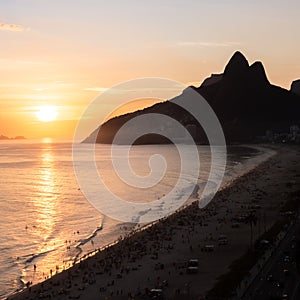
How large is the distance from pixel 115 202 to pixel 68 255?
3149cm

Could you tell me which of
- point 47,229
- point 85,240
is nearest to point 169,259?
point 85,240

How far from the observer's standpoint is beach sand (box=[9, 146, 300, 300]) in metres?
33.2

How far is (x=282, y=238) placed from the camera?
42.8m

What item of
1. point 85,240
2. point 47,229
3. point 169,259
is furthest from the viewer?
point 47,229

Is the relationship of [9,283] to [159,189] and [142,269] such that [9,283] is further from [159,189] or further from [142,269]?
[159,189]

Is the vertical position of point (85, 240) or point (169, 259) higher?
point (169, 259)

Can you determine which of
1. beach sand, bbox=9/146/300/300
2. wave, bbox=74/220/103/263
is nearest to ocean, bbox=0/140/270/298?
wave, bbox=74/220/103/263

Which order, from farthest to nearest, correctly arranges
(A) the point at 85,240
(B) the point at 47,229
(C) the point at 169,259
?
(B) the point at 47,229 → (A) the point at 85,240 → (C) the point at 169,259

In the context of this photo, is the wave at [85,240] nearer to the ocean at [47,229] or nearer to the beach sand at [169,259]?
the ocean at [47,229]

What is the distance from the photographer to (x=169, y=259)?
40.2 meters

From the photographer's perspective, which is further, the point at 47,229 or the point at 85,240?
the point at 47,229

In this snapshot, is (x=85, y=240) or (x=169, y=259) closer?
(x=169, y=259)

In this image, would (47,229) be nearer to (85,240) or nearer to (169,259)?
(85,240)

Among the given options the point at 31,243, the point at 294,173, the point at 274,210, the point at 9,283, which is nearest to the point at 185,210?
the point at 274,210
